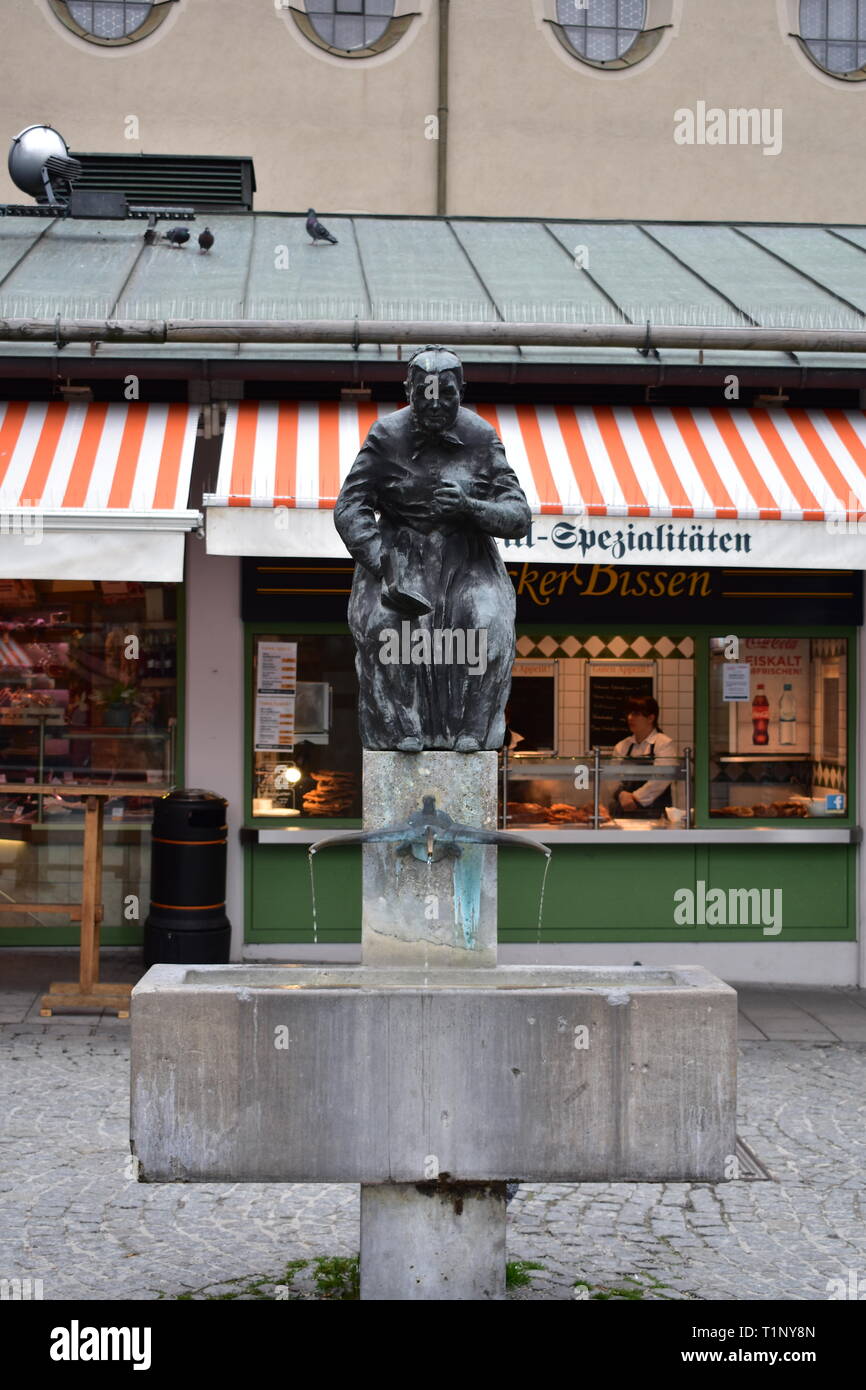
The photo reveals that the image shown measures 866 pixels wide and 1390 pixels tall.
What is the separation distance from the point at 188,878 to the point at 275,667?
1.74 meters

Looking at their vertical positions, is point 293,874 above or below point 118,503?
below

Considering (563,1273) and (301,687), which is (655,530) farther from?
(563,1273)

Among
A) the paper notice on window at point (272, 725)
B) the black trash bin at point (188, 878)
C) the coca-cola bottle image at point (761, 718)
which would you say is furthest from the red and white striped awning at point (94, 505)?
the coca-cola bottle image at point (761, 718)

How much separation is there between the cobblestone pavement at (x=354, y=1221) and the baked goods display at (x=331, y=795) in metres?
3.25

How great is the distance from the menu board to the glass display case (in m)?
1.51

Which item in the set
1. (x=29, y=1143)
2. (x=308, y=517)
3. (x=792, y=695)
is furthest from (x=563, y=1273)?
(x=792, y=695)

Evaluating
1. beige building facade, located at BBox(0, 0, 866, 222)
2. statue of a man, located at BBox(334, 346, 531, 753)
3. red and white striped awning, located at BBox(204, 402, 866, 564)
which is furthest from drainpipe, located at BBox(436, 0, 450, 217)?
statue of a man, located at BBox(334, 346, 531, 753)

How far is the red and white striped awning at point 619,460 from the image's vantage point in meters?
9.02

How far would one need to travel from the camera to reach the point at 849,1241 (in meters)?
5.93

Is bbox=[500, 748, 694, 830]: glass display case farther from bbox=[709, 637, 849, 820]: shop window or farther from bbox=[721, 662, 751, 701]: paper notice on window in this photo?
bbox=[721, 662, 751, 701]: paper notice on window

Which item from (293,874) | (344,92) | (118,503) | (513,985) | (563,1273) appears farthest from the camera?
(344,92)

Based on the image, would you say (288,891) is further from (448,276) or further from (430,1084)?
(430,1084)

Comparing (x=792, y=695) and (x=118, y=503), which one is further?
(x=792, y=695)

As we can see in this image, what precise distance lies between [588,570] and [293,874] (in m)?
2.85
